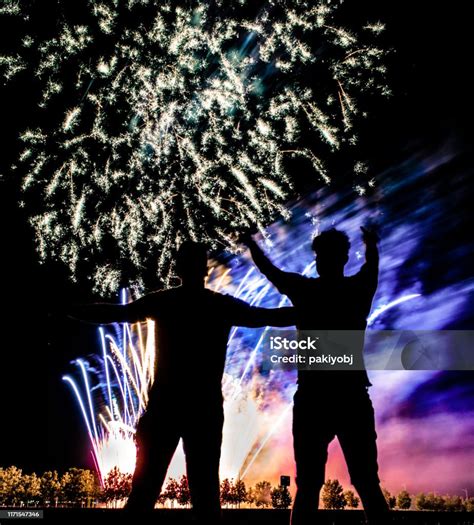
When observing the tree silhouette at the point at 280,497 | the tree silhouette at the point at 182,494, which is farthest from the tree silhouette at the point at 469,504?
the tree silhouette at the point at 182,494

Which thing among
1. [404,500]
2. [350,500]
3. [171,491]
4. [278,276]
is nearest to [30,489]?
[171,491]

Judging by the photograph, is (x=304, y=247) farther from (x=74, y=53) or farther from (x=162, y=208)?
(x=74, y=53)

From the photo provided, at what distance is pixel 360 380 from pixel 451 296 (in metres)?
4.36

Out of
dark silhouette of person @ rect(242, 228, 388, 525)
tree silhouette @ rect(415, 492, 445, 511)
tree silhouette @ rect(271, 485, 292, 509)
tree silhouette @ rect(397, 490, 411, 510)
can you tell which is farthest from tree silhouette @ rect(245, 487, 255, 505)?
dark silhouette of person @ rect(242, 228, 388, 525)

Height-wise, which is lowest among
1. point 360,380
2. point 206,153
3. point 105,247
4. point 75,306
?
point 360,380

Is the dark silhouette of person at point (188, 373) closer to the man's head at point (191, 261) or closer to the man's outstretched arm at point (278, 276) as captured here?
the man's head at point (191, 261)

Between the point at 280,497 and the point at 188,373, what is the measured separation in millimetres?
5359

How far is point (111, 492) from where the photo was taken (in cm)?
763

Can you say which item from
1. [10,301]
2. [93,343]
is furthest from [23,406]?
[10,301]

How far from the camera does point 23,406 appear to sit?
7965mm

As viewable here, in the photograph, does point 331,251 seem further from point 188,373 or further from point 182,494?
point 182,494

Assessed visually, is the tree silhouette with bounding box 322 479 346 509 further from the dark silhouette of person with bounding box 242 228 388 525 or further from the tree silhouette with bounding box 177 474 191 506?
the dark silhouette of person with bounding box 242 228 388 525

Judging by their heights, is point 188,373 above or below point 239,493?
above

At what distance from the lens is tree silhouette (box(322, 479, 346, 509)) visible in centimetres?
659
